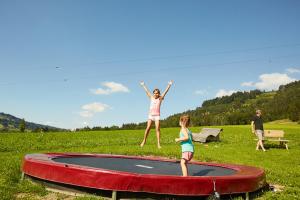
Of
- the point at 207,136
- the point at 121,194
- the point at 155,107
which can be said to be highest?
the point at 155,107

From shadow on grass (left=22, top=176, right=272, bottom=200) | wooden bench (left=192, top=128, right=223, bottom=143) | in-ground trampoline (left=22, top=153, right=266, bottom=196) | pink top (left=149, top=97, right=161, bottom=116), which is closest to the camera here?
in-ground trampoline (left=22, top=153, right=266, bottom=196)

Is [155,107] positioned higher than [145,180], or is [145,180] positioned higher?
[155,107]

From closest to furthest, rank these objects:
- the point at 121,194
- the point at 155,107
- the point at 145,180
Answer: the point at 145,180 < the point at 121,194 < the point at 155,107

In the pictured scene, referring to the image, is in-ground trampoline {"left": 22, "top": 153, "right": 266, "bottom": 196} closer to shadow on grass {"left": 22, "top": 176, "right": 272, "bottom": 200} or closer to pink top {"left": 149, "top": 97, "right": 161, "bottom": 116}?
shadow on grass {"left": 22, "top": 176, "right": 272, "bottom": 200}

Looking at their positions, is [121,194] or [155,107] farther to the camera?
[155,107]

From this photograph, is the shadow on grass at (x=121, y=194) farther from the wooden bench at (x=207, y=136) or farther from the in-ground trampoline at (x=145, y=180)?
the wooden bench at (x=207, y=136)

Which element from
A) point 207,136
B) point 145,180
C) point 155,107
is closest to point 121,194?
point 145,180

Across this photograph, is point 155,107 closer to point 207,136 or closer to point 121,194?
point 121,194

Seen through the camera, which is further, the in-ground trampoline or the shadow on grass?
the shadow on grass

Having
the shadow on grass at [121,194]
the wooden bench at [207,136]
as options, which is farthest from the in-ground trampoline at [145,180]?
the wooden bench at [207,136]

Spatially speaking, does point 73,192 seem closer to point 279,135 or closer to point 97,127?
point 279,135

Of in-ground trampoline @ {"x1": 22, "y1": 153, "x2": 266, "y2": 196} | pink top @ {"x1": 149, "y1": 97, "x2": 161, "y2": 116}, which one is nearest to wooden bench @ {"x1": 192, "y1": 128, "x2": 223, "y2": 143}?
pink top @ {"x1": 149, "y1": 97, "x2": 161, "y2": 116}

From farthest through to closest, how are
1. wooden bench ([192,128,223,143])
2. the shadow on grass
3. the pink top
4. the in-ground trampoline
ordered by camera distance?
wooden bench ([192,128,223,143]), the pink top, the shadow on grass, the in-ground trampoline

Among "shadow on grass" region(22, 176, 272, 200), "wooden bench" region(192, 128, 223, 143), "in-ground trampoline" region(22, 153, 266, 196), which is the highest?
"wooden bench" region(192, 128, 223, 143)
